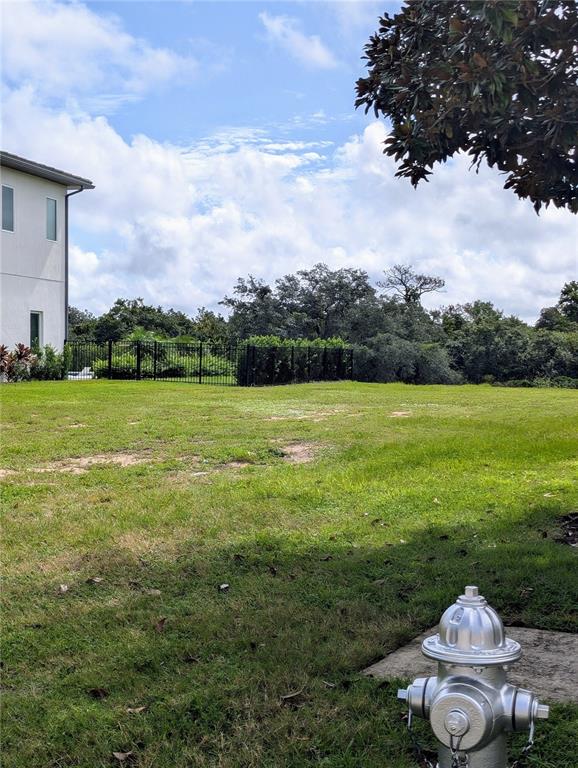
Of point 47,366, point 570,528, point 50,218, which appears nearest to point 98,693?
point 570,528

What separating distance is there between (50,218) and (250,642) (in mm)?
22953

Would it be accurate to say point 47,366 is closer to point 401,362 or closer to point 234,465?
point 401,362

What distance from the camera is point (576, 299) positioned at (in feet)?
150

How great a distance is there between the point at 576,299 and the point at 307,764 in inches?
1835

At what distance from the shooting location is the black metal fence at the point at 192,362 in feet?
81.9

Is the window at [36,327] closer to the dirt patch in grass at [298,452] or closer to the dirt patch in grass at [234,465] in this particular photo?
the dirt patch in grass at [298,452]

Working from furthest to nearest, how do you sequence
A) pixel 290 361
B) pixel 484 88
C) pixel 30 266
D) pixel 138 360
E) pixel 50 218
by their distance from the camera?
pixel 138 360, pixel 290 361, pixel 50 218, pixel 30 266, pixel 484 88

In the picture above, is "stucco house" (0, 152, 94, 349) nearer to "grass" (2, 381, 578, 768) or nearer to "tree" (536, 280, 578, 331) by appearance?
"grass" (2, 381, 578, 768)

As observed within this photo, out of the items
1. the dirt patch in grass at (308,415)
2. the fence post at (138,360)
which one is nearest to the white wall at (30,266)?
the fence post at (138,360)

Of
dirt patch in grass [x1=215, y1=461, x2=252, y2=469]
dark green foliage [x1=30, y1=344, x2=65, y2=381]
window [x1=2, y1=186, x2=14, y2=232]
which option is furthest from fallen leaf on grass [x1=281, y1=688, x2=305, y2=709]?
window [x1=2, y1=186, x2=14, y2=232]

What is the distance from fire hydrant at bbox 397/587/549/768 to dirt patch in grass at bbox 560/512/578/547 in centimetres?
402

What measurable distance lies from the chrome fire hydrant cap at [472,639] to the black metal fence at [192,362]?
22.6 m

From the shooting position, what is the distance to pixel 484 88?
13.7ft

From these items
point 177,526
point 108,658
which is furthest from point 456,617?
point 177,526
